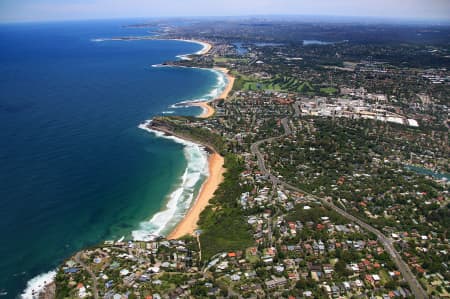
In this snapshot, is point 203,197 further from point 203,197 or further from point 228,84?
point 228,84

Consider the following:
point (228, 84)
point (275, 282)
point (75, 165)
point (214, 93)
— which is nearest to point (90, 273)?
point (275, 282)

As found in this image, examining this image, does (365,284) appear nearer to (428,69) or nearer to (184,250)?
(184,250)

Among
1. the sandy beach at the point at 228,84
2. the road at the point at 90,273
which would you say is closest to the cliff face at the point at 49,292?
the road at the point at 90,273

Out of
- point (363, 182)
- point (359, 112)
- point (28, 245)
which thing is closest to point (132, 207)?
point (28, 245)

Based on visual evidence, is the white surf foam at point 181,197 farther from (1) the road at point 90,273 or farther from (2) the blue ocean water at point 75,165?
(1) the road at point 90,273

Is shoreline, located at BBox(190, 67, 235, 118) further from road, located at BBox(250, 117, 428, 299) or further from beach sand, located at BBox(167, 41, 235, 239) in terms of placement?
road, located at BBox(250, 117, 428, 299)
